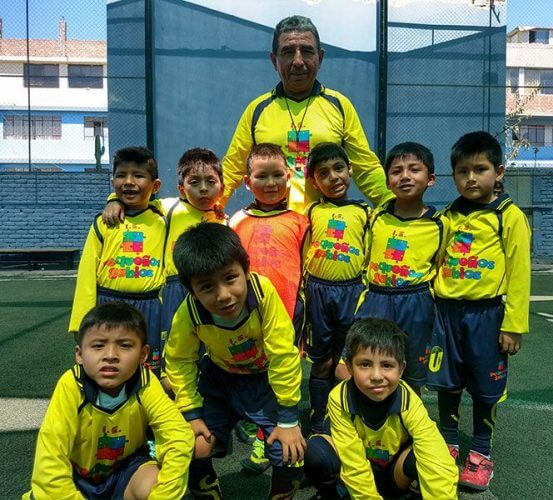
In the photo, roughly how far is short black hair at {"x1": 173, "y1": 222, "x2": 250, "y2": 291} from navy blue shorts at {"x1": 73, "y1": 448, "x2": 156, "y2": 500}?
0.58 m

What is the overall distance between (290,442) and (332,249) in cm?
89

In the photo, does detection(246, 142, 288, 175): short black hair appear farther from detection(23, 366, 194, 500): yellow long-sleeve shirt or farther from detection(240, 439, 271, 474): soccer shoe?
detection(240, 439, 271, 474): soccer shoe

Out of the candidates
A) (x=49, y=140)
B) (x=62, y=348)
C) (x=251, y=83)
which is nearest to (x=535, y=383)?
(x=62, y=348)

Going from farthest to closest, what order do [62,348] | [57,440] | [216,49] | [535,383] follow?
[216,49] → [62,348] → [535,383] → [57,440]

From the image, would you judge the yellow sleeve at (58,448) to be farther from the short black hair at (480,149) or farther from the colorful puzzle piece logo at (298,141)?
the short black hair at (480,149)

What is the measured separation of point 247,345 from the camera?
2020 millimetres

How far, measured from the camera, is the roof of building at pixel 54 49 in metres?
30.6

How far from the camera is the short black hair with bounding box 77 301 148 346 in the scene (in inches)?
74.4

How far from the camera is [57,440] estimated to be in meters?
1.78

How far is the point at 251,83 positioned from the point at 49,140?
72.0ft

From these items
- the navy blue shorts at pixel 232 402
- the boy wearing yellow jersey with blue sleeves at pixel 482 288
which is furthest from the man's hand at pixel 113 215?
the boy wearing yellow jersey with blue sleeves at pixel 482 288

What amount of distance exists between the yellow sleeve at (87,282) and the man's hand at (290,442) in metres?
0.99

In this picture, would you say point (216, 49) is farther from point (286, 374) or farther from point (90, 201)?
point (286, 374)

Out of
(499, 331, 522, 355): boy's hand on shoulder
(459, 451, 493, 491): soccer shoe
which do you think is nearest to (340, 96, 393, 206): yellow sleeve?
(499, 331, 522, 355): boy's hand on shoulder
